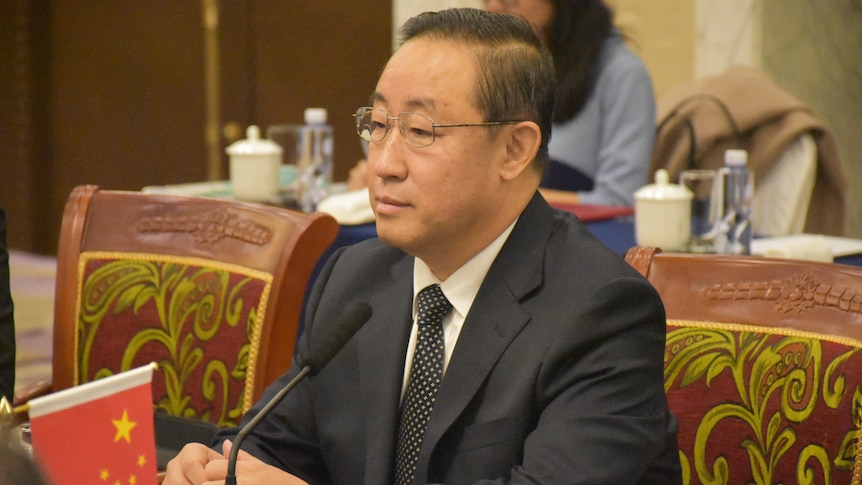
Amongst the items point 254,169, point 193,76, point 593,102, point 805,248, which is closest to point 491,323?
point 805,248

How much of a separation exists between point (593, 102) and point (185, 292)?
2146 millimetres

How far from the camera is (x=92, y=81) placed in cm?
704

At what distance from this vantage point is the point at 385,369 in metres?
1.55

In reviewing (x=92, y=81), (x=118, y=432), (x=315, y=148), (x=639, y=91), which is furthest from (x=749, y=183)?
(x=92, y=81)

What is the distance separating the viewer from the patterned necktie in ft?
4.88

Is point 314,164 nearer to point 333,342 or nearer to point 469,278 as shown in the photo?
point 469,278

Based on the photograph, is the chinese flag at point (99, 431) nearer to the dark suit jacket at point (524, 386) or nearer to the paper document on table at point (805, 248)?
the dark suit jacket at point (524, 386)

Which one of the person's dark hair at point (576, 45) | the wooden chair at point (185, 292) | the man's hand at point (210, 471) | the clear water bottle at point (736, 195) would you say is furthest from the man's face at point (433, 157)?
the person's dark hair at point (576, 45)

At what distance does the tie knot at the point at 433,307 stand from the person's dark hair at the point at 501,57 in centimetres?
25

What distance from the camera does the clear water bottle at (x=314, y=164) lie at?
337 centimetres

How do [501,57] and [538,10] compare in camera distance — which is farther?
[538,10]

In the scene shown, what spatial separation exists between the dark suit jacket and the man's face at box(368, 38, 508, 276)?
10cm

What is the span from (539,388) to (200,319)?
2.96 ft

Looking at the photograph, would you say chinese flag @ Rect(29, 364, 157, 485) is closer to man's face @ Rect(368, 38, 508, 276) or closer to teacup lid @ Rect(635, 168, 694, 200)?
man's face @ Rect(368, 38, 508, 276)
